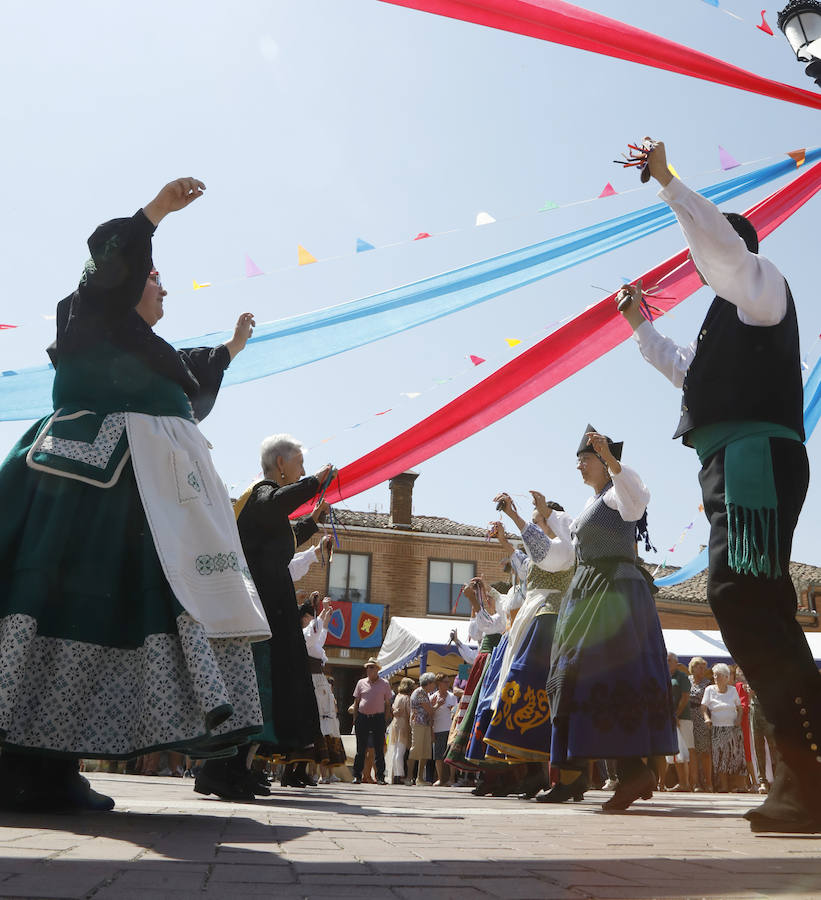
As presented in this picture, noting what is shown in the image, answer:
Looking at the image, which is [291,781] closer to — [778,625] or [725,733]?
[778,625]

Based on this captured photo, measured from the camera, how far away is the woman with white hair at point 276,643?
13.8ft

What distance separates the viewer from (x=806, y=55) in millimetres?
5934

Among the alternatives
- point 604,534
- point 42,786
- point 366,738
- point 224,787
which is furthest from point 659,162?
point 366,738

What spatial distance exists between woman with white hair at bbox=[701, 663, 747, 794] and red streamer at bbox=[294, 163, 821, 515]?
724cm

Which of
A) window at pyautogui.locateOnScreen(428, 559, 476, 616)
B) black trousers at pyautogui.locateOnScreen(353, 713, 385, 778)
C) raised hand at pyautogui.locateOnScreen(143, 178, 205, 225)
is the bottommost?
black trousers at pyautogui.locateOnScreen(353, 713, 385, 778)

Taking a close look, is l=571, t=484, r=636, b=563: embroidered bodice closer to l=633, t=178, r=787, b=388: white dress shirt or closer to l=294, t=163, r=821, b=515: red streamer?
l=294, t=163, r=821, b=515: red streamer

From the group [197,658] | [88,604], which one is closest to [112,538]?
[88,604]

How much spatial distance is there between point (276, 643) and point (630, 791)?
1.86 meters

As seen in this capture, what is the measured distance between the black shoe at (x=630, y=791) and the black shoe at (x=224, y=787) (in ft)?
5.59

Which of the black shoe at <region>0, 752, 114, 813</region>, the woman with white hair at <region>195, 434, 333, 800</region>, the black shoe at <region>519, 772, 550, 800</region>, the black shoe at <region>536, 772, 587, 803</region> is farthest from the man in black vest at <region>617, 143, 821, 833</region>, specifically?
the black shoe at <region>519, 772, 550, 800</region>

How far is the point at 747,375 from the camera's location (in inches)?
113

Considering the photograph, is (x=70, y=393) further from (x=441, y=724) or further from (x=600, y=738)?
(x=441, y=724)

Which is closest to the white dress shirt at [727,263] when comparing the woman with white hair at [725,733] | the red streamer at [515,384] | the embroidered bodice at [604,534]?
the embroidered bodice at [604,534]

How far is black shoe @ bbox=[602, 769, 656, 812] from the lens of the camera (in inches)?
174
